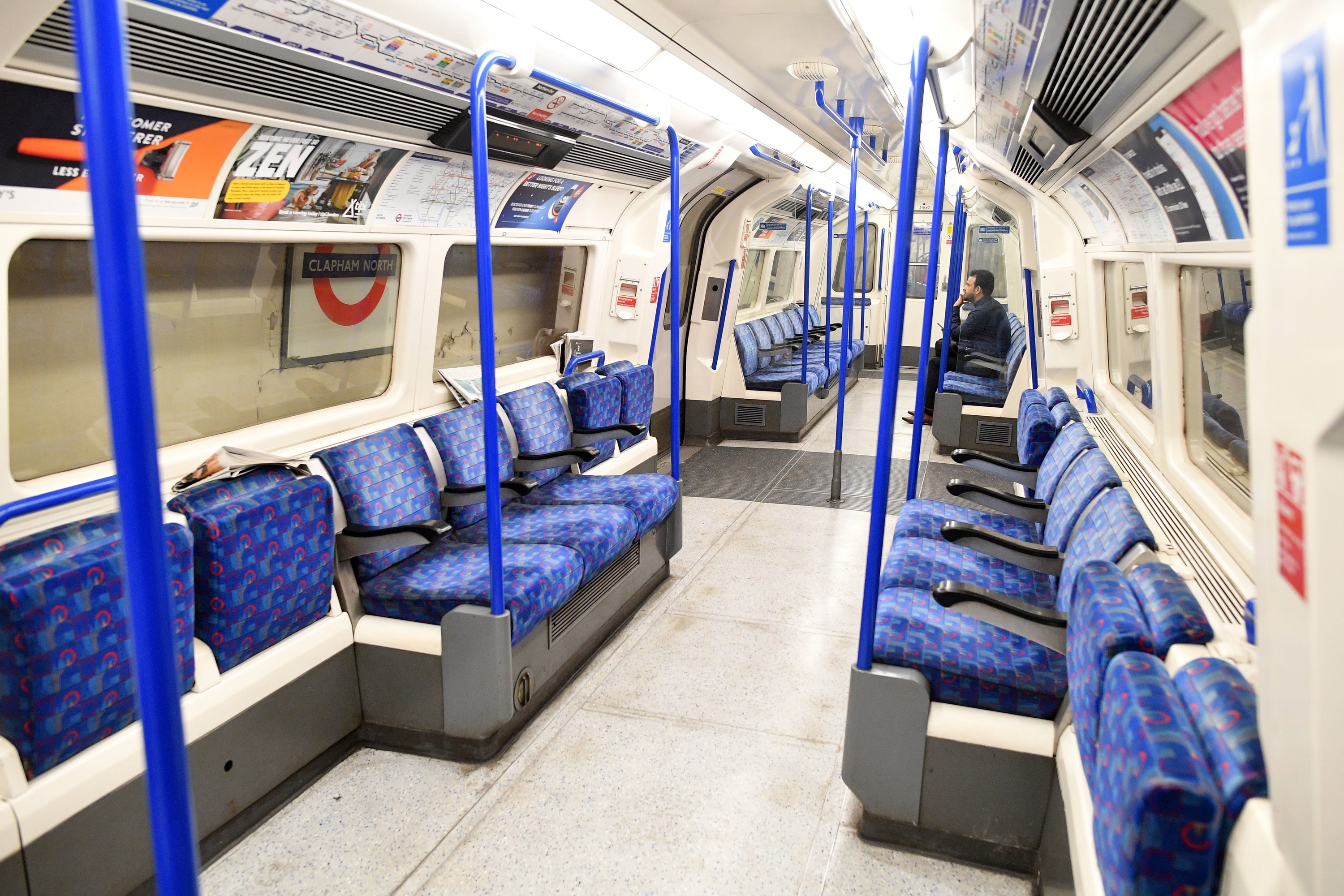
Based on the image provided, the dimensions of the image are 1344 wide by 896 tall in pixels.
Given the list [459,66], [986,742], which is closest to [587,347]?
[459,66]

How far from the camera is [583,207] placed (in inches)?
207

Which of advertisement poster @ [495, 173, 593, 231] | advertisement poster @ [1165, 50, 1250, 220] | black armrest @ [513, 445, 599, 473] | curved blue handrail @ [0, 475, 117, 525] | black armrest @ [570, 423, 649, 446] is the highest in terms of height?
advertisement poster @ [495, 173, 593, 231]

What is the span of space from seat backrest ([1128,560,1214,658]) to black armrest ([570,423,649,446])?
272 cm

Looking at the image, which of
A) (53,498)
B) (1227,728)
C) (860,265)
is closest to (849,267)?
(53,498)

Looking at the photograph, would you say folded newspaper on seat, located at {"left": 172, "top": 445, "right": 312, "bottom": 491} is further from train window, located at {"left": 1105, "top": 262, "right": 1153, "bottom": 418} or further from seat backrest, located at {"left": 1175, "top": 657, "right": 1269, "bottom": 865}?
train window, located at {"left": 1105, "top": 262, "right": 1153, "bottom": 418}

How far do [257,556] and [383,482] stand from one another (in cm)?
67

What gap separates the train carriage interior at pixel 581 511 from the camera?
1.16 m

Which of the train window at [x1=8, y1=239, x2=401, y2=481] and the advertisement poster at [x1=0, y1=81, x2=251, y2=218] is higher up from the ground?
the advertisement poster at [x1=0, y1=81, x2=251, y2=218]

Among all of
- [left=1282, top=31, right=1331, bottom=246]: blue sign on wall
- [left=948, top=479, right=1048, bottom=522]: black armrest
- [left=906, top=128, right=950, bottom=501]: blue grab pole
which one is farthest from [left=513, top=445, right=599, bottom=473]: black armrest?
[left=1282, top=31, right=1331, bottom=246]: blue sign on wall

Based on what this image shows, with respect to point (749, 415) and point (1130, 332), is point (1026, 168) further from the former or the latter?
point (749, 415)

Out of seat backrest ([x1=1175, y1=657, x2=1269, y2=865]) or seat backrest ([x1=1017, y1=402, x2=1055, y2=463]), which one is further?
seat backrest ([x1=1017, y1=402, x2=1055, y2=463])

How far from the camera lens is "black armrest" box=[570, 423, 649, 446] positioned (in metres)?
4.48

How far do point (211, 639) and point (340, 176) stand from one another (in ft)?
5.53

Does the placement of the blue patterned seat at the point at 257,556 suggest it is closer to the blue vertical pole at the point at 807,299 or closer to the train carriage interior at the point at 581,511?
the train carriage interior at the point at 581,511
